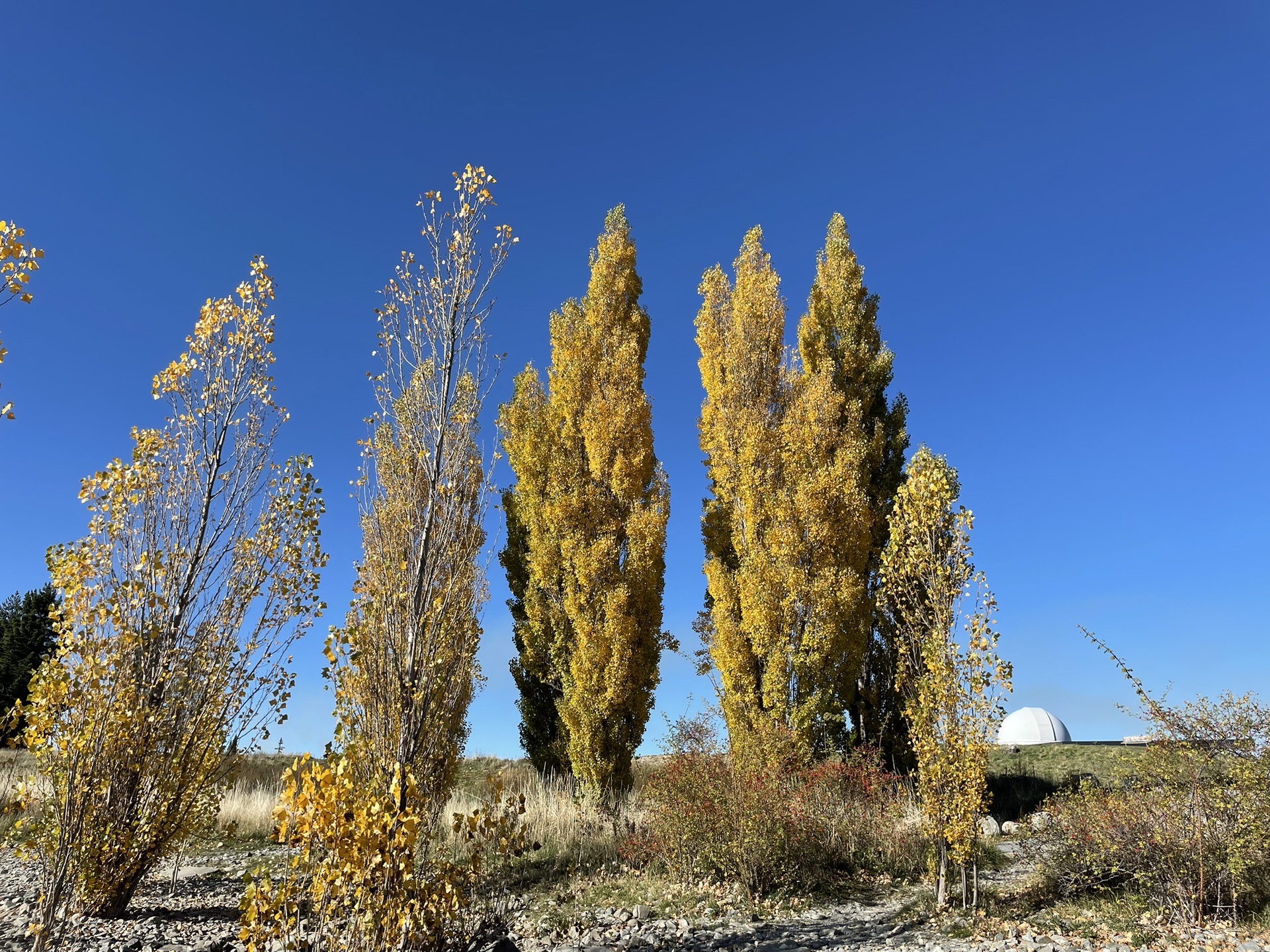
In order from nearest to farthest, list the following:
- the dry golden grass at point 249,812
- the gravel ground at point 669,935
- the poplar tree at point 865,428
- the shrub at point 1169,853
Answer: the gravel ground at point 669,935 → the shrub at point 1169,853 → the dry golden grass at point 249,812 → the poplar tree at point 865,428

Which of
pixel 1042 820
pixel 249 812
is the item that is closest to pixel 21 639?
pixel 249 812

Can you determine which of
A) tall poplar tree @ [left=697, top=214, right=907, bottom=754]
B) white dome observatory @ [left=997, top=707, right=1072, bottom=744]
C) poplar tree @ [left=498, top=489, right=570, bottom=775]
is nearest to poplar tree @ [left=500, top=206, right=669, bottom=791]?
poplar tree @ [left=498, top=489, right=570, bottom=775]

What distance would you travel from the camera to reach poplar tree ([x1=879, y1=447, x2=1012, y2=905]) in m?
7.64

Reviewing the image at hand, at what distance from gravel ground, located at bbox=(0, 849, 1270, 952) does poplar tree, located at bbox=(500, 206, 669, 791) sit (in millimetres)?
5685

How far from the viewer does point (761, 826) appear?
817 cm

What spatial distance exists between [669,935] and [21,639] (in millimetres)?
28768

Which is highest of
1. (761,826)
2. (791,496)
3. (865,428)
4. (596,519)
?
(865,428)

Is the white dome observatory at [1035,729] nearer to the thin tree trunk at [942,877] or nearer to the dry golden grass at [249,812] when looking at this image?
the thin tree trunk at [942,877]

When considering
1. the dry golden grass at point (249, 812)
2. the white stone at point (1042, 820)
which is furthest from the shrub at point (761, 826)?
the dry golden grass at point (249, 812)

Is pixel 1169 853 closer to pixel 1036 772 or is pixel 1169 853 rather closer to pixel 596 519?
pixel 596 519

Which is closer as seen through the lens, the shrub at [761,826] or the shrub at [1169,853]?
the shrub at [1169,853]

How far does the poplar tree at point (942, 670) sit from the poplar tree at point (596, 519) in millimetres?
6000

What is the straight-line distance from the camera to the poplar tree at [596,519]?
1339 cm

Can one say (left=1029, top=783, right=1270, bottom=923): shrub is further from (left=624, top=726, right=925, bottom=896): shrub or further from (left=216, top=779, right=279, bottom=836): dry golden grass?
(left=216, top=779, right=279, bottom=836): dry golden grass
